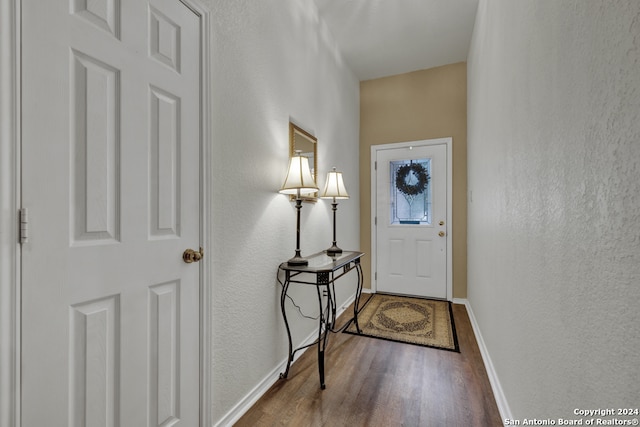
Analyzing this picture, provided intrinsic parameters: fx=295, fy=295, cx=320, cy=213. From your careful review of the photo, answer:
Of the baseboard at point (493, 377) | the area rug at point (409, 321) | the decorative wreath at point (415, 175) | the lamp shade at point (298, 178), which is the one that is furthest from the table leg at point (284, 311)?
the decorative wreath at point (415, 175)

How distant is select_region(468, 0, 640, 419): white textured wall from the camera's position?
0.62 metres

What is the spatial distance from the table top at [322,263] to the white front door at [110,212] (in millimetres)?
727

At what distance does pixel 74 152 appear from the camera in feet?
3.11

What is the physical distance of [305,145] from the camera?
248 cm

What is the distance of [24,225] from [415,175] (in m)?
3.64

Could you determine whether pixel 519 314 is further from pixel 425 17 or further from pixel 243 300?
pixel 425 17

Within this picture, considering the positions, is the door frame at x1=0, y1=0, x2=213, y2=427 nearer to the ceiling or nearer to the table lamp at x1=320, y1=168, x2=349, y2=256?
the table lamp at x1=320, y1=168, x2=349, y2=256

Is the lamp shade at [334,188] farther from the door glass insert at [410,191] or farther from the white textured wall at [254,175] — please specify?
the door glass insert at [410,191]

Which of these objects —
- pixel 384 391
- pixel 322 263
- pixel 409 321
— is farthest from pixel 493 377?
pixel 322 263

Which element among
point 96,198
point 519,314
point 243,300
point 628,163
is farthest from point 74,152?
point 519,314

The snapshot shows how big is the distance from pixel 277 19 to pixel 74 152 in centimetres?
166

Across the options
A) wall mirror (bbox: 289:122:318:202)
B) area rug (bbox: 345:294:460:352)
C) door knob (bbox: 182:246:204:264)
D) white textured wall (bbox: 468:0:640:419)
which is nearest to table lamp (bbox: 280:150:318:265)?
wall mirror (bbox: 289:122:318:202)

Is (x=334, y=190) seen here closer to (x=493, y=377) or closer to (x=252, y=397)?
(x=252, y=397)

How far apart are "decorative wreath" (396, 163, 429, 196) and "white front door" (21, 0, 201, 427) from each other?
2951 millimetres
